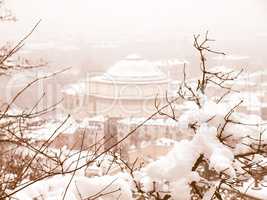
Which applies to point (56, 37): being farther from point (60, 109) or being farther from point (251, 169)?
point (251, 169)

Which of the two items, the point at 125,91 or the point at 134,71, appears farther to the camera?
the point at 134,71

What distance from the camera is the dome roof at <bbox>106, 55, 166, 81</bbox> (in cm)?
1836

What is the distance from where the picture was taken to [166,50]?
1323 inches

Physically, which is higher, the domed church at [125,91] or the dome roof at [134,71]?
the dome roof at [134,71]

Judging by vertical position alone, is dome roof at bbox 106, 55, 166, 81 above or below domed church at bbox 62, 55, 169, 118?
above

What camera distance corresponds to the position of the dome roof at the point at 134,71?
18.4m

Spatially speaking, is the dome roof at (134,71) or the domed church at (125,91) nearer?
the domed church at (125,91)

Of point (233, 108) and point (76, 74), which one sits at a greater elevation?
point (233, 108)

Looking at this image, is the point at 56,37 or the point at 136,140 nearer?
the point at 136,140

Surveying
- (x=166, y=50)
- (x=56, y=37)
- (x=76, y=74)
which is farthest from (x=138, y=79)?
(x=56, y=37)

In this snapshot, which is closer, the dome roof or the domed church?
the domed church

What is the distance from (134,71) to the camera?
19.1m

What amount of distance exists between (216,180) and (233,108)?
202 mm

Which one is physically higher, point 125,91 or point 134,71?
point 134,71
